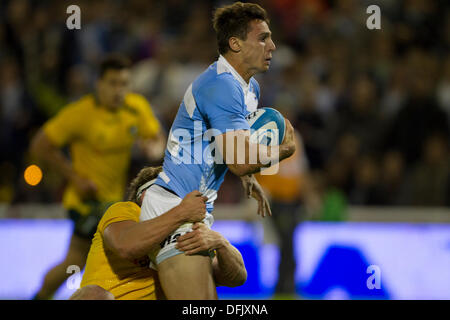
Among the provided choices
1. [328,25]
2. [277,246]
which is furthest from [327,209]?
[328,25]

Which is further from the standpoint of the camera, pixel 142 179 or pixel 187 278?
pixel 142 179

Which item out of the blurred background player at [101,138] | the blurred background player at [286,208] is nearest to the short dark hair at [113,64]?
the blurred background player at [101,138]

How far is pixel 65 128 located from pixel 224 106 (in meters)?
3.21

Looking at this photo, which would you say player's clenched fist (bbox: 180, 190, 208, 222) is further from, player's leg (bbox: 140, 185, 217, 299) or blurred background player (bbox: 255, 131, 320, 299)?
blurred background player (bbox: 255, 131, 320, 299)

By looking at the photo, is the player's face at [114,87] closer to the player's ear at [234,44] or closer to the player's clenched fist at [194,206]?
the player's ear at [234,44]

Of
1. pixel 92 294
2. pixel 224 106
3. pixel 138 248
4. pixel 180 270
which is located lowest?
pixel 92 294

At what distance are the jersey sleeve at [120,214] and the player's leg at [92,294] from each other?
→ 311mm

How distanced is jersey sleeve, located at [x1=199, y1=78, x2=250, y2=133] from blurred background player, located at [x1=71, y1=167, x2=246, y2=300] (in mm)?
391

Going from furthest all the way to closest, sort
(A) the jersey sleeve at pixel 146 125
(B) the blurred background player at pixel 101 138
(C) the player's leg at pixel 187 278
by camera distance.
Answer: (A) the jersey sleeve at pixel 146 125
(B) the blurred background player at pixel 101 138
(C) the player's leg at pixel 187 278

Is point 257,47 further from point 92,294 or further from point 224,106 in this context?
point 92,294

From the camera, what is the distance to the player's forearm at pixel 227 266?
358 cm

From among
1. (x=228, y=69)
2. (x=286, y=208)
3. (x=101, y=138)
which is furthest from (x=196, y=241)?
(x=286, y=208)

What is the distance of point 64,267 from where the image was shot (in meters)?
5.53

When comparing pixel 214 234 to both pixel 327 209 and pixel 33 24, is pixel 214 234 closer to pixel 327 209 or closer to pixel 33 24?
pixel 327 209
